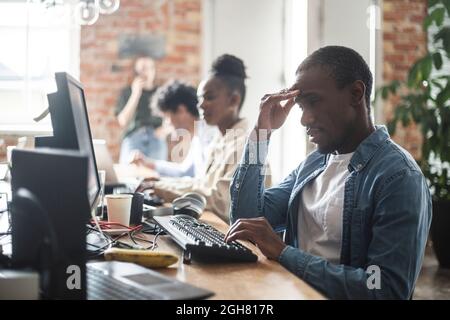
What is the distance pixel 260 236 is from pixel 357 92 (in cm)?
44

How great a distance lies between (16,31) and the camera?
14.6 feet

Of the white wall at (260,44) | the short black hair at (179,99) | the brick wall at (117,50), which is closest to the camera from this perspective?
the short black hair at (179,99)

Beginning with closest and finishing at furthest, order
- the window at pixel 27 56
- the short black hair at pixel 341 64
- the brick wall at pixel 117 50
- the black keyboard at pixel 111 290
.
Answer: the black keyboard at pixel 111 290 < the short black hair at pixel 341 64 < the window at pixel 27 56 < the brick wall at pixel 117 50

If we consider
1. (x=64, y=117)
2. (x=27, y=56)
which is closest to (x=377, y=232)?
(x=64, y=117)

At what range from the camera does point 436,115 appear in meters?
3.55

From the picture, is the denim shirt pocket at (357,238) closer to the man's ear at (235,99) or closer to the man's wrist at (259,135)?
the man's wrist at (259,135)

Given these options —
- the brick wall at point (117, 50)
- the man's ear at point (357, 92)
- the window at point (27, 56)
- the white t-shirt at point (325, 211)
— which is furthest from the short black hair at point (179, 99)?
the man's ear at point (357, 92)

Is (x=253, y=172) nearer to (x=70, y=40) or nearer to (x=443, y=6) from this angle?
(x=443, y=6)

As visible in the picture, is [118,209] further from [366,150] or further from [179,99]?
[179,99]

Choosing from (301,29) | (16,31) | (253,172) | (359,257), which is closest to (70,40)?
(16,31)

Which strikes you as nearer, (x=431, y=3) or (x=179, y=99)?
(x=431, y=3)

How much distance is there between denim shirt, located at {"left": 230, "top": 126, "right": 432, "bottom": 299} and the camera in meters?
1.13

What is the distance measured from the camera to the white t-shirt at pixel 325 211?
136cm
